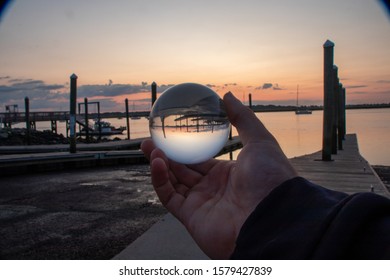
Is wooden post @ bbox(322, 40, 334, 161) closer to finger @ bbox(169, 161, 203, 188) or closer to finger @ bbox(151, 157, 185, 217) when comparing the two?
finger @ bbox(169, 161, 203, 188)

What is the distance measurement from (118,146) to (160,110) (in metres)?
21.3

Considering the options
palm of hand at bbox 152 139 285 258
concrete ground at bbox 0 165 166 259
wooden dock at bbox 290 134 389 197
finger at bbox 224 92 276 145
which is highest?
finger at bbox 224 92 276 145

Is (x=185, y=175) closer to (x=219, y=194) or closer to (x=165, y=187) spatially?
(x=165, y=187)

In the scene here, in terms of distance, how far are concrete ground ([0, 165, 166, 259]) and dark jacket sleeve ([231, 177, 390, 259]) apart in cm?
388

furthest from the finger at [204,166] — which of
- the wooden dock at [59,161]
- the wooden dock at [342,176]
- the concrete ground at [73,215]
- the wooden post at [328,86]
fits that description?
the wooden dock at [59,161]

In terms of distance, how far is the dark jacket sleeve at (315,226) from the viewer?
3.67 feet

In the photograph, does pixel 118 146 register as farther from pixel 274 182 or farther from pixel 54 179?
pixel 274 182

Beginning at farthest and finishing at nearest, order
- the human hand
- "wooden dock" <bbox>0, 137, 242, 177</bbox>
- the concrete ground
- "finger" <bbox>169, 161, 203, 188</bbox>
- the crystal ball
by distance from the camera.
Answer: "wooden dock" <bbox>0, 137, 242, 177</bbox>, the concrete ground, "finger" <bbox>169, 161, 203, 188</bbox>, the crystal ball, the human hand

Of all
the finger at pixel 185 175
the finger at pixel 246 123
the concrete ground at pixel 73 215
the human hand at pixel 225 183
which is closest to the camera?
the human hand at pixel 225 183

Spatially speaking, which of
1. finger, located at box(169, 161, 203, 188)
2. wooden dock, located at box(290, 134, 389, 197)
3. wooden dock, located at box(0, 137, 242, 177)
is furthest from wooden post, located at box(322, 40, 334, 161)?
finger, located at box(169, 161, 203, 188)

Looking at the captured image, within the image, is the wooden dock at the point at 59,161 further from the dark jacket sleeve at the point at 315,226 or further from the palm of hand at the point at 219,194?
the dark jacket sleeve at the point at 315,226

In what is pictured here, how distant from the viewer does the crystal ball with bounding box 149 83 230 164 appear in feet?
8.02

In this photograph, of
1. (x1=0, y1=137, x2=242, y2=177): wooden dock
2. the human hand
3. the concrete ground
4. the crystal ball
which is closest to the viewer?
the human hand

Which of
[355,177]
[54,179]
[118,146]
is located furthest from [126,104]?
[355,177]
